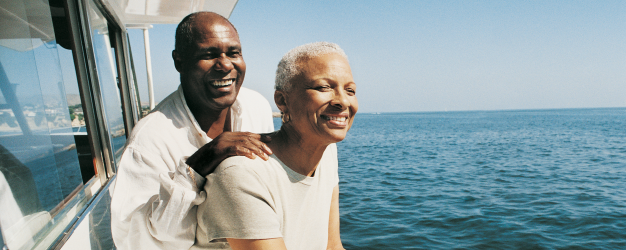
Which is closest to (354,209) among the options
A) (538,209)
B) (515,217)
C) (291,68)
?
(515,217)

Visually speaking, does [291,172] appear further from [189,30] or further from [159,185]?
[189,30]

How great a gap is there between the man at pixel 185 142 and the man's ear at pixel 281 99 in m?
0.17

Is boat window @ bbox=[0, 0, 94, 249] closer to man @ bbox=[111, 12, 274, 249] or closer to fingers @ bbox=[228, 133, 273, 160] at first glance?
man @ bbox=[111, 12, 274, 249]

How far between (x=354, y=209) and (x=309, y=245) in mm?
11085

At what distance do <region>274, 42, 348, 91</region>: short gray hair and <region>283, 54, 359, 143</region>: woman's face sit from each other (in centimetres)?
2

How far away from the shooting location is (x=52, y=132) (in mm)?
2244

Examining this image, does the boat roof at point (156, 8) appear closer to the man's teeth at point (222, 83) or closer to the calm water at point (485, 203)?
the man's teeth at point (222, 83)

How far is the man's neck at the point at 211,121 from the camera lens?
2.39m

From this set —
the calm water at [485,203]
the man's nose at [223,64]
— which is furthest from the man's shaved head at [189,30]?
the calm water at [485,203]

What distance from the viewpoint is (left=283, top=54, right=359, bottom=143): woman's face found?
1690 mm

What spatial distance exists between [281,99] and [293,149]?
235 mm

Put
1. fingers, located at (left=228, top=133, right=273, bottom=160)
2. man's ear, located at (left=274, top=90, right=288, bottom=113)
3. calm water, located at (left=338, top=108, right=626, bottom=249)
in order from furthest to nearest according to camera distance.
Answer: calm water, located at (left=338, top=108, right=626, bottom=249) < man's ear, located at (left=274, top=90, right=288, bottom=113) < fingers, located at (left=228, top=133, right=273, bottom=160)

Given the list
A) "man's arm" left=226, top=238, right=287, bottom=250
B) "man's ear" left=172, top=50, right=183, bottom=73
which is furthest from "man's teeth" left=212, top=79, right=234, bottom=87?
"man's arm" left=226, top=238, right=287, bottom=250

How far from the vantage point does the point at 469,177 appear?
1883 cm
